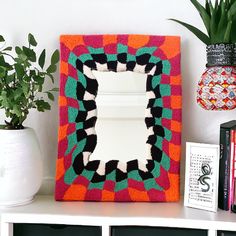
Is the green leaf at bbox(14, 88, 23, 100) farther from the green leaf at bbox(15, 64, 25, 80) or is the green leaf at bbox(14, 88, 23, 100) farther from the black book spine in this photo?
the black book spine

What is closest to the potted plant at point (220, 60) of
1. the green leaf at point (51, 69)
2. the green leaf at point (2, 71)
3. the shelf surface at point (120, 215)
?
the shelf surface at point (120, 215)

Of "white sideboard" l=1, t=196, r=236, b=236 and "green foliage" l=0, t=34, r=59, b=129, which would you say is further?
"green foliage" l=0, t=34, r=59, b=129

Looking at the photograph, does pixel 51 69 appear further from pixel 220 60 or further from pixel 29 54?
pixel 220 60

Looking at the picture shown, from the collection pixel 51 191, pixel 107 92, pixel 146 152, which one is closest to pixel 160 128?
pixel 146 152

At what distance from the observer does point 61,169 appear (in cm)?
131

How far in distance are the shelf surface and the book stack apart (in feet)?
0.14

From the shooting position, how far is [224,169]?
120 centimetres

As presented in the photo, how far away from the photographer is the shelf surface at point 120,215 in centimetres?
110

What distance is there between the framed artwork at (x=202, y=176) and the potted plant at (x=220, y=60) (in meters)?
0.15

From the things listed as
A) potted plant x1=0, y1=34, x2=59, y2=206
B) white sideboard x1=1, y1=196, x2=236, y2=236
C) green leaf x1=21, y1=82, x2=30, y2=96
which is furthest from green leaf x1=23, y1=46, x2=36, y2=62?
white sideboard x1=1, y1=196, x2=236, y2=236

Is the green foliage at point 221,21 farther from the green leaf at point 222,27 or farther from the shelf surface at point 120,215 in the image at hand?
the shelf surface at point 120,215

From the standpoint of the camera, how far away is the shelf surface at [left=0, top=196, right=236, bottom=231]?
Result: 3.61ft

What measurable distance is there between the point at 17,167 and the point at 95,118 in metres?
0.33

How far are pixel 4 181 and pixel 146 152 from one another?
49 centimetres
